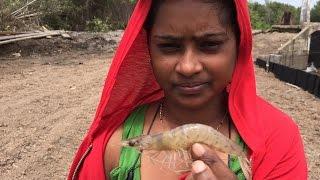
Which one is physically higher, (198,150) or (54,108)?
(198,150)

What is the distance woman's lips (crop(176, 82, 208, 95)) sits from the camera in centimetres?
146

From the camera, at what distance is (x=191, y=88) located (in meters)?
1.46

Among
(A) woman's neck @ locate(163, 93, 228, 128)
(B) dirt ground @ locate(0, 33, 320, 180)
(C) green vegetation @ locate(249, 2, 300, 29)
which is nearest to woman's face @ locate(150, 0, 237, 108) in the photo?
(A) woman's neck @ locate(163, 93, 228, 128)

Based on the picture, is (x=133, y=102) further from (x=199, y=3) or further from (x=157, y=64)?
(x=199, y=3)

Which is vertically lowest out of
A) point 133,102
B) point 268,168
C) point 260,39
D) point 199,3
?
point 260,39

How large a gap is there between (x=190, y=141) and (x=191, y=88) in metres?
0.17

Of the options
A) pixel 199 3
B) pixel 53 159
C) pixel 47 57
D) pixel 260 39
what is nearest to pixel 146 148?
pixel 199 3

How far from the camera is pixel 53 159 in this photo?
A: 534 centimetres

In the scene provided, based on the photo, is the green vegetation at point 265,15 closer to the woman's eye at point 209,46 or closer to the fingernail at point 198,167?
the woman's eye at point 209,46

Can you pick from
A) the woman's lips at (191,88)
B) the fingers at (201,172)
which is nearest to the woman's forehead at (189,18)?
the woman's lips at (191,88)

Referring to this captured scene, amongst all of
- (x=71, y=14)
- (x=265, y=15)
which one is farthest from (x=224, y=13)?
(x=265, y=15)

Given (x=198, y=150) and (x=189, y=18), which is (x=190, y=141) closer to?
(x=198, y=150)

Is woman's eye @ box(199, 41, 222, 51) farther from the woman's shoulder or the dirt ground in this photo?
the dirt ground

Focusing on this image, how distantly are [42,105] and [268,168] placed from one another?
6440mm
